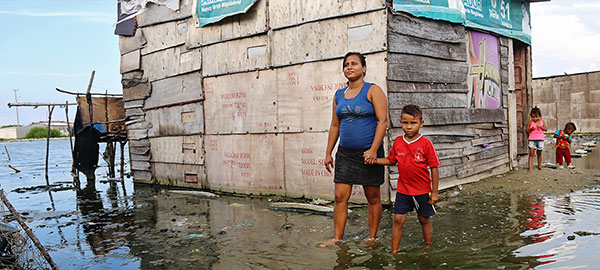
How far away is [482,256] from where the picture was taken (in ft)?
13.1

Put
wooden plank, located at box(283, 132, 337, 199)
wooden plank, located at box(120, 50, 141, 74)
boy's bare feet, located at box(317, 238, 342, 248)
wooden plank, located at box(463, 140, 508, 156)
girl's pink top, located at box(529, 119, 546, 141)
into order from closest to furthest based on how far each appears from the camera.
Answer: boy's bare feet, located at box(317, 238, 342, 248) < wooden plank, located at box(283, 132, 337, 199) < wooden plank, located at box(463, 140, 508, 156) < girl's pink top, located at box(529, 119, 546, 141) < wooden plank, located at box(120, 50, 141, 74)

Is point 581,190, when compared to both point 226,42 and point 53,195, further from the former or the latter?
point 53,195

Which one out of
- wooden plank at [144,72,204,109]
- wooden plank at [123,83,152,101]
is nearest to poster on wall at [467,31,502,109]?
wooden plank at [144,72,204,109]

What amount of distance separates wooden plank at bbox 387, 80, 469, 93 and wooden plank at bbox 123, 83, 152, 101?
6.31 meters

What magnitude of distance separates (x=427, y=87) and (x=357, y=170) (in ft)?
→ 10.2

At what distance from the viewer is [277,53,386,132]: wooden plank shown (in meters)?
6.97

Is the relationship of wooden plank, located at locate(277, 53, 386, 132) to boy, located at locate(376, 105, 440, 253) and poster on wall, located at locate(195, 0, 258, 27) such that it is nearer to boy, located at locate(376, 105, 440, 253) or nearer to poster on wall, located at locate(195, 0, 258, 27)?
poster on wall, located at locate(195, 0, 258, 27)

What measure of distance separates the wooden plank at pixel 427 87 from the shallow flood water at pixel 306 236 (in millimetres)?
1665

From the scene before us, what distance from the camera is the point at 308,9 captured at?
725cm

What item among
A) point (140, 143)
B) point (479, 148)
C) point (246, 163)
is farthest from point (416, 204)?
point (140, 143)

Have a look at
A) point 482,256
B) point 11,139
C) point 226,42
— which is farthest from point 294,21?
point 11,139

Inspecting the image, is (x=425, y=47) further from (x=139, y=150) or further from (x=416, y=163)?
(x=139, y=150)

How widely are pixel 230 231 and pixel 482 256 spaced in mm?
2986

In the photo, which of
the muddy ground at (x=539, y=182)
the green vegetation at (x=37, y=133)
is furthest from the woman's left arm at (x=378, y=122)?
the green vegetation at (x=37, y=133)
